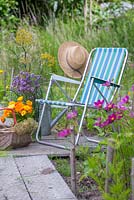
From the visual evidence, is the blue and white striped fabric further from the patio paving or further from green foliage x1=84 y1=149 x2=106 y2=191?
green foliage x1=84 y1=149 x2=106 y2=191

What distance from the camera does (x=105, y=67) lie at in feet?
17.3

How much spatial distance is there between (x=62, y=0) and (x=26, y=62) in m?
7.80

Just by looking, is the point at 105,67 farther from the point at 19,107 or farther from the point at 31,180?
the point at 31,180

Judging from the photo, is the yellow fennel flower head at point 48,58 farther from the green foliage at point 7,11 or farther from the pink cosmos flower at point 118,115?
the green foliage at point 7,11

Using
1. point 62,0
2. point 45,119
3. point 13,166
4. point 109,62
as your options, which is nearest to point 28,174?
point 13,166

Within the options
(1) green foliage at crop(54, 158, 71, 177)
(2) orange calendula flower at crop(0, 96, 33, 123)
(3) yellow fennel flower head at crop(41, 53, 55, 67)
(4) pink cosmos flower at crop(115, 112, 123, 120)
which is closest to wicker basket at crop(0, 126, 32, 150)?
(2) orange calendula flower at crop(0, 96, 33, 123)

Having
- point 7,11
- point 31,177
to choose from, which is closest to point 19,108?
point 31,177

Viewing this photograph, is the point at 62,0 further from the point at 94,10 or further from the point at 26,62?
the point at 26,62

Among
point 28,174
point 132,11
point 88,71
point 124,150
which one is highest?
point 132,11

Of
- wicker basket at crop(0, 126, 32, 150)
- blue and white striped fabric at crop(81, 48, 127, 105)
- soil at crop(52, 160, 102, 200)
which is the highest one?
blue and white striped fabric at crop(81, 48, 127, 105)

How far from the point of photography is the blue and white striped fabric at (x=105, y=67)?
5.12 meters

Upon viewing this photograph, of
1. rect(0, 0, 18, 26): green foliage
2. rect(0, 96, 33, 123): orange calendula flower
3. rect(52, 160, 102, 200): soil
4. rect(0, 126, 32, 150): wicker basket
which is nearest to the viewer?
rect(52, 160, 102, 200): soil

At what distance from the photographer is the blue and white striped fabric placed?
16.8ft

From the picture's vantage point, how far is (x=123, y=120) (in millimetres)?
3170
